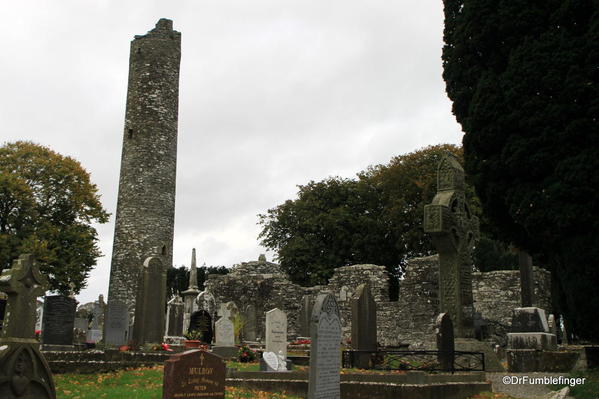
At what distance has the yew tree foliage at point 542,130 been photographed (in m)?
9.52

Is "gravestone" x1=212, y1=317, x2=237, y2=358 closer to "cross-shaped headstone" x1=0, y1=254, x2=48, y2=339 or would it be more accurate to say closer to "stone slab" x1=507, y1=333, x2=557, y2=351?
"stone slab" x1=507, y1=333, x2=557, y2=351

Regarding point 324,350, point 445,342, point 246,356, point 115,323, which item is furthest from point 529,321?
point 115,323

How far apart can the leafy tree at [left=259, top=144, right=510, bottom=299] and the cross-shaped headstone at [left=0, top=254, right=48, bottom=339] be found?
89.0 feet

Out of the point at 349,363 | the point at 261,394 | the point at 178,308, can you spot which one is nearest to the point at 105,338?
the point at 178,308

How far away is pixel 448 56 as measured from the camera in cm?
1358

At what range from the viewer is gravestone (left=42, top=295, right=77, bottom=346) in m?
14.5

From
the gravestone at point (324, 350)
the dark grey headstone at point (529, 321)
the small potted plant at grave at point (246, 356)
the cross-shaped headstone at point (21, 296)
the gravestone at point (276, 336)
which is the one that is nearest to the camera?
the cross-shaped headstone at point (21, 296)

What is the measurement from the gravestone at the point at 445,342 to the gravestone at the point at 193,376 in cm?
523

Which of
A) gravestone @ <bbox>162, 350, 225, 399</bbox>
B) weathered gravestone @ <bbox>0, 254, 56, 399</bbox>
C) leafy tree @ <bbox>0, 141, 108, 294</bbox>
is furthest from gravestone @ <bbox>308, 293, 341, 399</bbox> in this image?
leafy tree @ <bbox>0, 141, 108, 294</bbox>

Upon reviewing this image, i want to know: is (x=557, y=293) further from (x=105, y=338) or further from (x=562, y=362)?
(x=105, y=338)

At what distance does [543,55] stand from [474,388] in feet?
19.3

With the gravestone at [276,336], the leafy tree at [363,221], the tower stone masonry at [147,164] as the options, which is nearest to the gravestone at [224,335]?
the gravestone at [276,336]

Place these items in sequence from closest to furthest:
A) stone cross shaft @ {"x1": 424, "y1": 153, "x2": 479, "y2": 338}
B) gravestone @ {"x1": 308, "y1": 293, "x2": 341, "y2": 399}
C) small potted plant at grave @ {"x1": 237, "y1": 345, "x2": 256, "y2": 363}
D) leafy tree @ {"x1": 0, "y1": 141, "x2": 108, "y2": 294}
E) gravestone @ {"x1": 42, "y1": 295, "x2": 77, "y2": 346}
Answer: gravestone @ {"x1": 308, "y1": 293, "x2": 341, "y2": 399} → stone cross shaft @ {"x1": 424, "y1": 153, "x2": 479, "y2": 338} → small potted plant at grave @ {"x1": 237, "y1": 345, "x2": 256, "y2": 363} → gravestone @ {"x1": 42, "y1": 295, "x2": 77, "y2": 346} → leafy tree @ {"x1": 0, "y1": 141, "x2": 108, "y2": 294}

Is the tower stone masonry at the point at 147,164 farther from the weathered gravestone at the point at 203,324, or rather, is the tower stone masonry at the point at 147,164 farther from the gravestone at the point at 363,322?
the gravestone at the point at 363,322
